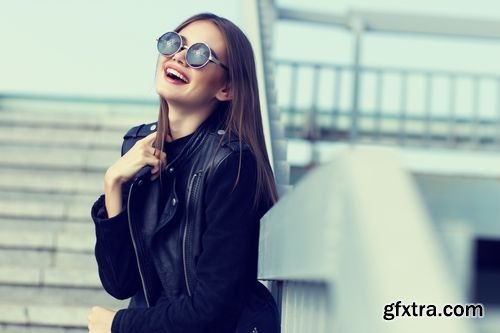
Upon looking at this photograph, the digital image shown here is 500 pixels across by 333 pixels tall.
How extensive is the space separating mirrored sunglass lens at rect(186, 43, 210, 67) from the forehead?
0.12 feet

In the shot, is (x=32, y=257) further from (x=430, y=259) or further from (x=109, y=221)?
(x=430, y=259)

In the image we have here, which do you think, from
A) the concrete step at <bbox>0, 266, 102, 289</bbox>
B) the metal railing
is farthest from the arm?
the concrete step at <bbox>0, 266, 102, 289</bbox>

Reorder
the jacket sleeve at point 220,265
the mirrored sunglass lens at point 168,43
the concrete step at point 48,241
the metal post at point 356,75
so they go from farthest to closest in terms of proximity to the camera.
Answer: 1. the metal post at point 356,75
2. the concrete step at point 48,241
3. the mirrored sunglass lens at point 168,43
4. the jacket sleeve at point 220,265

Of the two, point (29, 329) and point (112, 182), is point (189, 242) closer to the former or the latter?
point (112, 182)

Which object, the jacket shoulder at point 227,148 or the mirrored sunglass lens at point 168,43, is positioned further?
the mirrored sunglass lens at point 168,43

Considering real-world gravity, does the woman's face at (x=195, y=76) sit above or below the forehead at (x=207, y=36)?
below

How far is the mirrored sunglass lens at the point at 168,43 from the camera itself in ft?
6.72

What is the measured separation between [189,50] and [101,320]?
0.60 metres

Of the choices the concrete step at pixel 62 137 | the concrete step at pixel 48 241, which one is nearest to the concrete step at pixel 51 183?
the concrete step at pixel 62 137

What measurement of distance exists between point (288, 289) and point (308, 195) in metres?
0.56

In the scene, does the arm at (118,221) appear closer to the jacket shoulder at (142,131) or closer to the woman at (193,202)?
the woman at (193,202)

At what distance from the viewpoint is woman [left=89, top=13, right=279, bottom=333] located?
186cm

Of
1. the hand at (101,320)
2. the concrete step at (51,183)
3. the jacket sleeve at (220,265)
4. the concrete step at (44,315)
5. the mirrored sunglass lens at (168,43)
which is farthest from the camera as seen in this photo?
the concrete step at (51,183)

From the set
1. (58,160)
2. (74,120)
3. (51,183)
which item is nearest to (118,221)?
(51,183)
